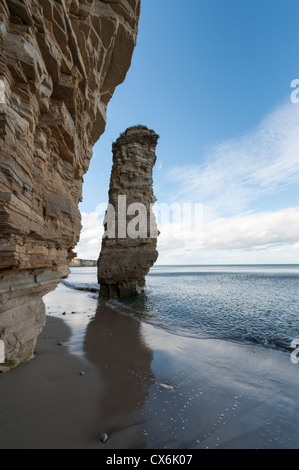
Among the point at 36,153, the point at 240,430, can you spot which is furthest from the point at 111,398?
the point at 36,153

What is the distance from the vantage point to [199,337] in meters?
10.3

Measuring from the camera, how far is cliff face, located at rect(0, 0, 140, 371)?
4070mm

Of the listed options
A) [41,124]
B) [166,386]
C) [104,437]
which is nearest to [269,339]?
[166,386]

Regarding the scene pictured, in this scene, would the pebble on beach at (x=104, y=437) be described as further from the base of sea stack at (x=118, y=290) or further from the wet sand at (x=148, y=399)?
the base of sea stack at (x=118, y=290)

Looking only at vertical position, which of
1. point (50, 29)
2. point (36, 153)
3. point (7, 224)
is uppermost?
point (50, 29)

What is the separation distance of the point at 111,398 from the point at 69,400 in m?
1.01

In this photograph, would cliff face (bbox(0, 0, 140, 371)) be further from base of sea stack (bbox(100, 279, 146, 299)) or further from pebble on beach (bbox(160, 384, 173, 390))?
base of sea stack (bbox(100, 279, 146, 299))

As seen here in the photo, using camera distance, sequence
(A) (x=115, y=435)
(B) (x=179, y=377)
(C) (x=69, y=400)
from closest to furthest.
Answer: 1. (A) (x=115, y=435)
2. (C) (x=69, y=400)
3. (B) (x=179, y=377)

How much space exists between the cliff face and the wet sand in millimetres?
1452

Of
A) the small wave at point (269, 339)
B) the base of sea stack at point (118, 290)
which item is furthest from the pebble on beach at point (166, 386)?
the base of sea stack at point (118, 290)

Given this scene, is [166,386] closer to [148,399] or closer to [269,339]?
[148,399]

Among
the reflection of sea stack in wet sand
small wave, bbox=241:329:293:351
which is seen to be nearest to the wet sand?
small wave, bbox=241:329:293:351

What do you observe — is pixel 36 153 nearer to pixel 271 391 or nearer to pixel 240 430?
pixel 240 430

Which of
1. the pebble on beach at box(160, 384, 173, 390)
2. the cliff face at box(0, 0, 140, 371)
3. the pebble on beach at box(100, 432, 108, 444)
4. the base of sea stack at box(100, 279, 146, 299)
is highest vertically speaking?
the cliff face at box(0, 0, 140, 371)
